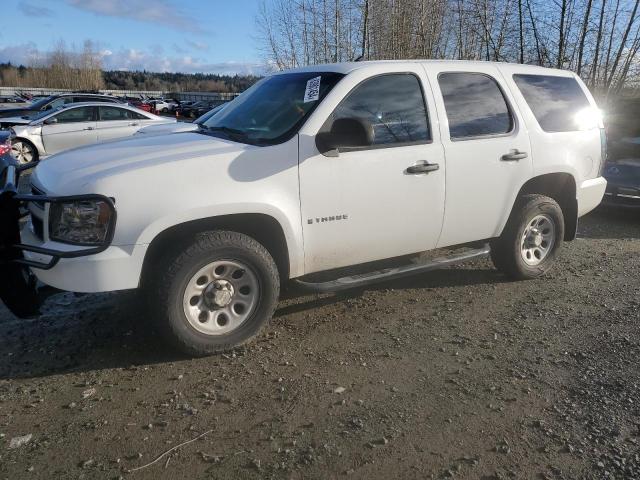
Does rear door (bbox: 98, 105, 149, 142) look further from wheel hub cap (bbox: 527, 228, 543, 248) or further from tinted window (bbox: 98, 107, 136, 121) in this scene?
wheel hub cap (bbox: 527, 228, 543, 248)

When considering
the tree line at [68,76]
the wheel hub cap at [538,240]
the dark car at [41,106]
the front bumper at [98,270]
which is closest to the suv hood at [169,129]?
the front bumper at [98,270]

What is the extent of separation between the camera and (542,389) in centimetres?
331

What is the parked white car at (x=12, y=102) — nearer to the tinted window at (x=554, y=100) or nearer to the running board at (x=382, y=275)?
the tinted window at (x=554, y=100)

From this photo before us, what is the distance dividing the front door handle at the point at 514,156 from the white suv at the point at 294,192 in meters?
0.01

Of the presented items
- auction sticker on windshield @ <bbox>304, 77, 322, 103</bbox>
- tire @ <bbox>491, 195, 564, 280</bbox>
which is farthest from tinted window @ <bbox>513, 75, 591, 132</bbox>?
auction sticker on windshield @ <bbox>304, 77, 322, 103</bbox>

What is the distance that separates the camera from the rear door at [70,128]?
12492 mm

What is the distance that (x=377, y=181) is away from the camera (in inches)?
154

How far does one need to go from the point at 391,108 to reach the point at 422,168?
20.5 inches

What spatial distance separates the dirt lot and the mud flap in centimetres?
38

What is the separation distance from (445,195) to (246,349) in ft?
6.55

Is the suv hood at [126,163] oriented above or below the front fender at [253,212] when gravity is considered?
above

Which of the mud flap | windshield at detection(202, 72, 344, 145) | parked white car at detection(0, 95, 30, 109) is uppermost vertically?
parked white car at detection(0, 95, 30, 109)

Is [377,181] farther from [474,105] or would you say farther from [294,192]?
[474,105]

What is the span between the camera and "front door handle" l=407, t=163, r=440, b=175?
4.06 m
